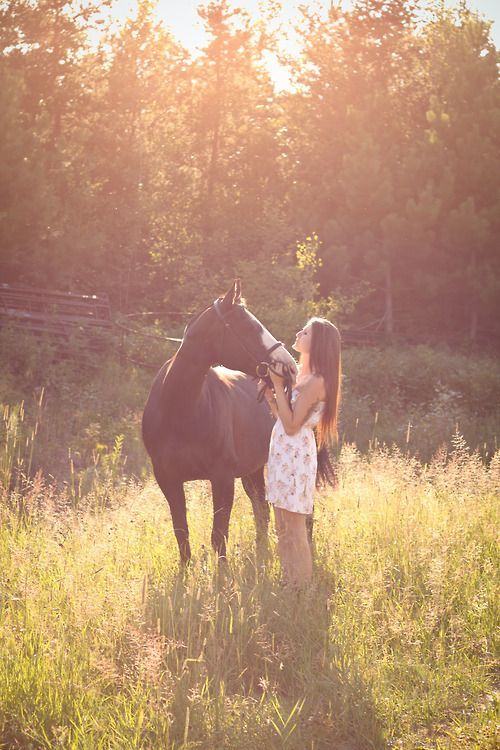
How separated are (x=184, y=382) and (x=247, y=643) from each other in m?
1.84

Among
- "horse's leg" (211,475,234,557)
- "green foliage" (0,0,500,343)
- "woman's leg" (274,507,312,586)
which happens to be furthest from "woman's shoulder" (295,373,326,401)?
"green foliage" (0,0,500,343)

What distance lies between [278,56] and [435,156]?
9943 millimetres

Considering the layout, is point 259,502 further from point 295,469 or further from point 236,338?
point 236,338

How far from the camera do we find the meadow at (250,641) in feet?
10.3

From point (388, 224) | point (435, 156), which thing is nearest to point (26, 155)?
point (388, 224)

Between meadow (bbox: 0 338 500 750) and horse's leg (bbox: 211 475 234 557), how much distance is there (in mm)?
169

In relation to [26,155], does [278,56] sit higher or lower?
higher

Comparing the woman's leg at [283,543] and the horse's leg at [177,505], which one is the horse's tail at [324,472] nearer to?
the woman's leg at [283,543]

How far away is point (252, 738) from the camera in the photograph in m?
3.12

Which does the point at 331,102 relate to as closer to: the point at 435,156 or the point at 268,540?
the point at 435,156

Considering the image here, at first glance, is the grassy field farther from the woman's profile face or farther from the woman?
the woman's profile face

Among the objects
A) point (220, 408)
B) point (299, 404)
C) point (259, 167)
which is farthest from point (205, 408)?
point (259, 167)

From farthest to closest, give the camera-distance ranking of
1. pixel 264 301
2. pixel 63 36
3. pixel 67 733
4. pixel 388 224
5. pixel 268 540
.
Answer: pixel 388 224, pixel 63 36, pixel 264 301, pixel 268 540, pixel 67 733

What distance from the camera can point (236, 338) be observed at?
4676mm
